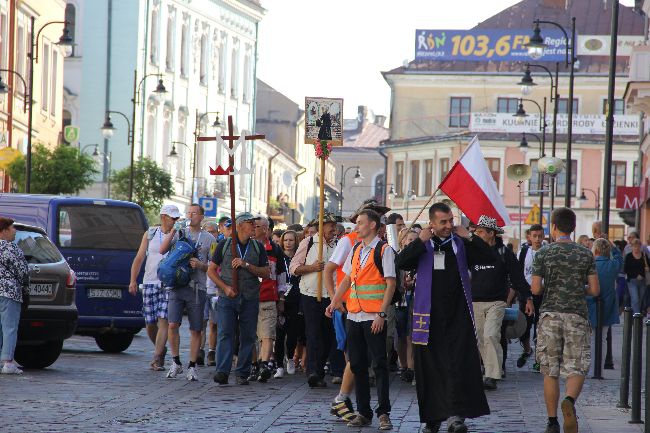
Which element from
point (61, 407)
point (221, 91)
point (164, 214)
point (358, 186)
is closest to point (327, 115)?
point (164, 214)

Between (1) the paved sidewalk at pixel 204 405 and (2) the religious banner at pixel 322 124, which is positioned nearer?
(1) the paved sidewalk at pixel 204 405

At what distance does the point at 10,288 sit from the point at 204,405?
12.1 ft

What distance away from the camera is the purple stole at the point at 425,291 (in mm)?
11781

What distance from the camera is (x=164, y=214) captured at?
17828mm

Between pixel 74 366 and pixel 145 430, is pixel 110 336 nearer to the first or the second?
pixel 74 366

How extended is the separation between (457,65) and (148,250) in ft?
223

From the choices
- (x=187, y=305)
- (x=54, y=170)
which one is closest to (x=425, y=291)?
(x=187, y=305)

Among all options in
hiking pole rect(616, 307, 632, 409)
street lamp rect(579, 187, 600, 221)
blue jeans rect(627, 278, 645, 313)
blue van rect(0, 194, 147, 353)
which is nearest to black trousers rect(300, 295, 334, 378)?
hiking pole rect(616, 307, 632, 409)

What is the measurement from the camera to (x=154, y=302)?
1780 centimetres

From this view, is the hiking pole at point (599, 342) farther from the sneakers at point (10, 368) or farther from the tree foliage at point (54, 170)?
the tree foliage at point (54, 170)

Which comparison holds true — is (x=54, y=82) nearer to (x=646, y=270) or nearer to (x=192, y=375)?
(x=646, y=270)

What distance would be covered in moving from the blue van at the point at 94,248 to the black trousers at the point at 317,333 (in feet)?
15.3

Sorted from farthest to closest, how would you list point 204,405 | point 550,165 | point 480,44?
point 480,44 < point 550,165 < point 204,405

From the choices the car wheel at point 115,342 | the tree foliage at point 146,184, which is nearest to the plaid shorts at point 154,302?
the car wheel at point 115,342
